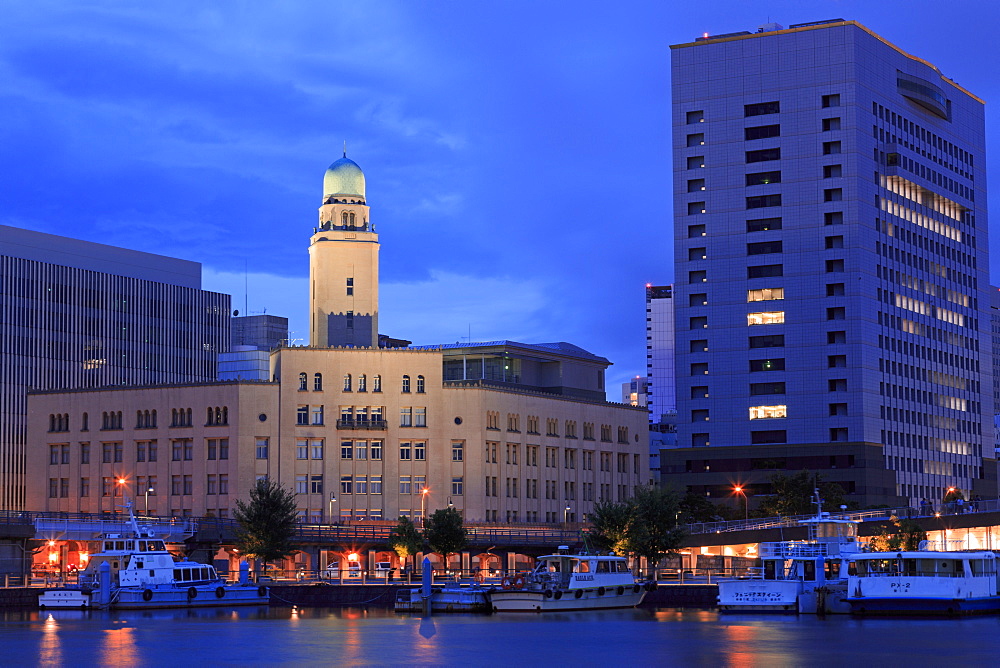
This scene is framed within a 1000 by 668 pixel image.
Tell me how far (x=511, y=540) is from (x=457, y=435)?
2122cm

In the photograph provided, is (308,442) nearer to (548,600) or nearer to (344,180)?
(344,180)

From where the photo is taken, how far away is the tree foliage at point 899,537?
132 metres

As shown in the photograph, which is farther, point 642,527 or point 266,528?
point 642,527

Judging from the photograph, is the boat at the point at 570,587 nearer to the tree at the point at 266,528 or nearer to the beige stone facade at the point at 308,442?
the tree at the point at 266,528

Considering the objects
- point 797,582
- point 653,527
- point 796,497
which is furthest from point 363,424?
point 797,582

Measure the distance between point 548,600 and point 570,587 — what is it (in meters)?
2.12

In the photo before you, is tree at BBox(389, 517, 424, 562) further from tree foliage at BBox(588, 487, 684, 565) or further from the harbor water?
the harbor water

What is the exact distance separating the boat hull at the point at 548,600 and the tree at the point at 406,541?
26237 mm

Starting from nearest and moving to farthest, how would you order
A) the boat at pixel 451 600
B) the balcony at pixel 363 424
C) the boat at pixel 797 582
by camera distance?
the boat at pixel 797 582 → the boat at pixel 451 600 → the balcony at pixel 363 424

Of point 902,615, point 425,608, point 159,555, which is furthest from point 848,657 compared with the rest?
point 159,555

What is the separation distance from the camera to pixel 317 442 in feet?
524

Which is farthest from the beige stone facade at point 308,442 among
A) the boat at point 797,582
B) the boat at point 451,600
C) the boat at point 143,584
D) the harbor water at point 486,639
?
the boat at point 797,582

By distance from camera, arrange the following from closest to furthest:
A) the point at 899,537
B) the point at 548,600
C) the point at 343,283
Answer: the point at 548,600 → the point at 899,537 → the point at 343,283

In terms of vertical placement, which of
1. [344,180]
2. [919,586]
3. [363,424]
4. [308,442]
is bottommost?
[919,586]
